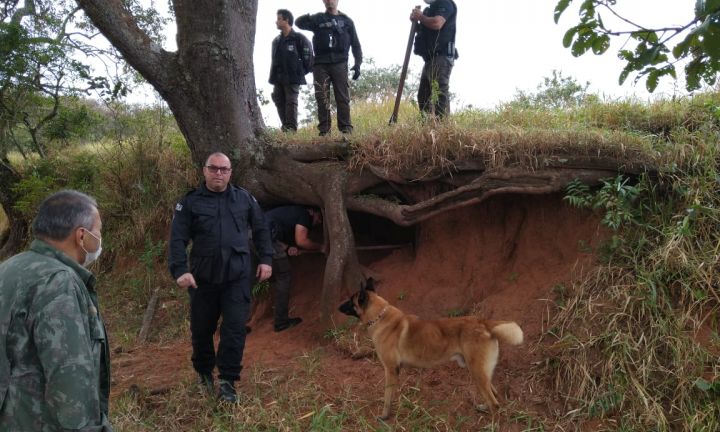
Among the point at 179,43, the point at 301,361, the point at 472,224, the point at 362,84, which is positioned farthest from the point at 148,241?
the point at 362,84

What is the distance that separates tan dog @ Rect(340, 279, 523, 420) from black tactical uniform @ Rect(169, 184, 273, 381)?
0.99m

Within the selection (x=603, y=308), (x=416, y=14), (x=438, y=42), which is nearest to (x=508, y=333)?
(x=603, y=308)

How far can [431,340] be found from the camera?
4449 mm

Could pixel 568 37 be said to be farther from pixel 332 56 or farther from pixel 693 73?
pixel 332 56

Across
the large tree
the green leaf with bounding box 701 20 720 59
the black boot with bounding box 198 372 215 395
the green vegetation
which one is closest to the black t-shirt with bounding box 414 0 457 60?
the green vegetation

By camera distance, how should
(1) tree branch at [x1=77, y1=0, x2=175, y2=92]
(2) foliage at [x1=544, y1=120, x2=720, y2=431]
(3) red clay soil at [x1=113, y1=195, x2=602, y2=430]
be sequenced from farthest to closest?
(1) tree branch at [x1=77, y1=0, x2=175, y2=92] → (3) red clay soil at [x1=113, y1=195, x2=602, y2=430] → (2) foliage at [x1=544, y1=120, x2=720, y2=431]

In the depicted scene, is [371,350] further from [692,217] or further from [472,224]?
[692,217]

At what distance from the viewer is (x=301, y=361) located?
18.1ft

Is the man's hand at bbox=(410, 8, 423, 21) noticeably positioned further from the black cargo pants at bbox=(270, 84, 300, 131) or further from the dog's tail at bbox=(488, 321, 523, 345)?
the dog's tail at bbox=(488, 321, 523, 345)

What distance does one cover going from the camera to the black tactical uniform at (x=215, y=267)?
4785mm

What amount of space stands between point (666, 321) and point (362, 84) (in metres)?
16.7

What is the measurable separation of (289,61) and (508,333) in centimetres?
583

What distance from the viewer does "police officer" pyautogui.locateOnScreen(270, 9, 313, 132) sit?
846 centimetres

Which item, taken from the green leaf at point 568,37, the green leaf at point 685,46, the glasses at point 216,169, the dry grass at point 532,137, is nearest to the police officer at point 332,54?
the dry grass at point 532,137
